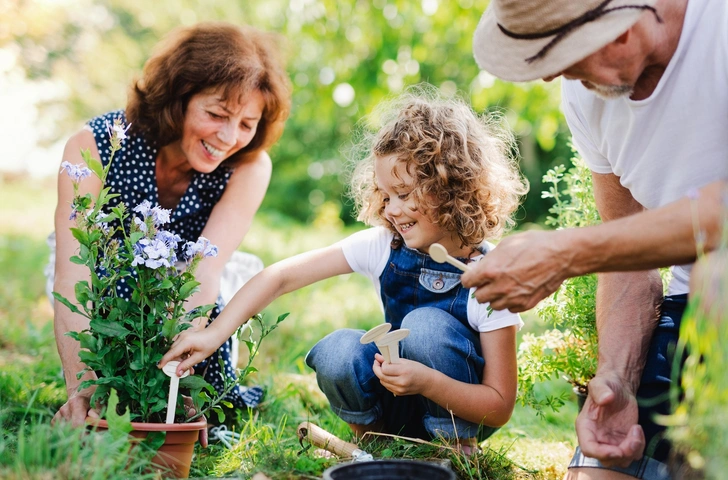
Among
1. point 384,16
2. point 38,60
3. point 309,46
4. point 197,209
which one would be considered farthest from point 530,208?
point 38,60

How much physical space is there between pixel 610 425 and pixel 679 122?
77 centimetres

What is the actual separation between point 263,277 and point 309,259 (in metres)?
0.18

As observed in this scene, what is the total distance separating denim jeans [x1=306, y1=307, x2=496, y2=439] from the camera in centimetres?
213

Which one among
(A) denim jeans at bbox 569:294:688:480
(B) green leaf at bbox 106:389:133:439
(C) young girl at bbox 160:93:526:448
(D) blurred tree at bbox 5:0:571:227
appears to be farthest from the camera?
(D) blurred tree at bbox 5:0:571:227

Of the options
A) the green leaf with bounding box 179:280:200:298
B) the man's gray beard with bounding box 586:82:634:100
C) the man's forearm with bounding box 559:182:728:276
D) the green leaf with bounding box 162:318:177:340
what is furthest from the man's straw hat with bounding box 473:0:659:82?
the green leaf with bounding box 162:318:177:340

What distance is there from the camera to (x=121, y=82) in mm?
14781

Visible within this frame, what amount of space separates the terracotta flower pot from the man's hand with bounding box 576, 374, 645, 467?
990mm

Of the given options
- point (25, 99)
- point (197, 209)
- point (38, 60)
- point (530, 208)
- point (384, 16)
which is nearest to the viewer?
point (197, 209)

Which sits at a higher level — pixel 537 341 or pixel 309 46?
pixel 309 46

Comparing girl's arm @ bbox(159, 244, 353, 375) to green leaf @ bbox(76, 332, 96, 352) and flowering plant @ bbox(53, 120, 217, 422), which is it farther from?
green leaf @ bbox(76, 332, 96, 352)

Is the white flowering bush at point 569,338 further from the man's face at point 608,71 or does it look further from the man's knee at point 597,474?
the man's face at point 608,71

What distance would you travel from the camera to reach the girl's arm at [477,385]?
6.65 feet

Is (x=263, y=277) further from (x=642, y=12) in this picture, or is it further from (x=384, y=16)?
(x=384, y=16)

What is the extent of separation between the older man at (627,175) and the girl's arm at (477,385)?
27 cm
